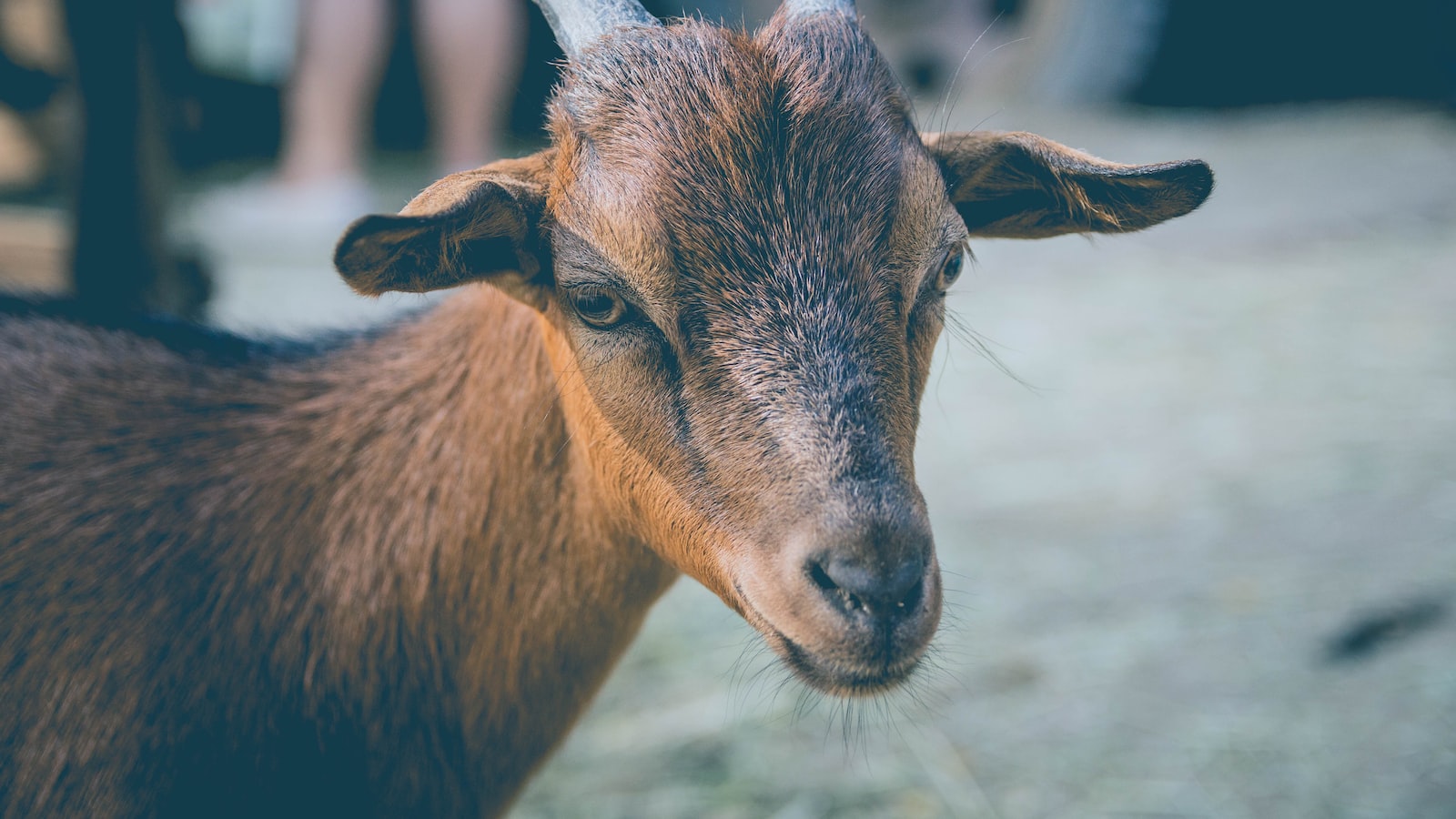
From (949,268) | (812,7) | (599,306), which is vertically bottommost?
(949,268)

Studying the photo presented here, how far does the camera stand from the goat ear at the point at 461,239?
1947mm

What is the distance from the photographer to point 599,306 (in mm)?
2264

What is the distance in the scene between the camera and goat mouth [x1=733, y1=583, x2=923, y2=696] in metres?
2.02

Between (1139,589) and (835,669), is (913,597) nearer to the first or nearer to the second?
(835,669)

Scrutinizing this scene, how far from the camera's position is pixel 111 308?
2914mm

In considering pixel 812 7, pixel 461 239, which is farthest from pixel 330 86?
pixel 461 239

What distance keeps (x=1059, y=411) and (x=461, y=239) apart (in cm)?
543

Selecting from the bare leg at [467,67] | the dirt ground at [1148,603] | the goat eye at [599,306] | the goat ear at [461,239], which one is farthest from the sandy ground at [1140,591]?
the bare leg at [467,67]

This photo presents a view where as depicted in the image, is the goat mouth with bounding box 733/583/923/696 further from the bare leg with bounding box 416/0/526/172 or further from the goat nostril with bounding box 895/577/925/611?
the bare leg with bounding box 416/0/526/172

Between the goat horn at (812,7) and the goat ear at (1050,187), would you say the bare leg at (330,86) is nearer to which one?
the goat horn at (812,7)

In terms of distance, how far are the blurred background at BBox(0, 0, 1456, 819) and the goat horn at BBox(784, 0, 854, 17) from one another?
251mm

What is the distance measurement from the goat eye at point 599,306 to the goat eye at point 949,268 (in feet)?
2.29

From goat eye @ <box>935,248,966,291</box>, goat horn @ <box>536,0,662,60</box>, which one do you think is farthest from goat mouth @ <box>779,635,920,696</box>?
goat horn @ <box>536,0,662,60</box>

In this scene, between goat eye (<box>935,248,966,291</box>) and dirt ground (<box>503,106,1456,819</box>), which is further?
dirt ground (<box>503,106,1456,819</box>)
